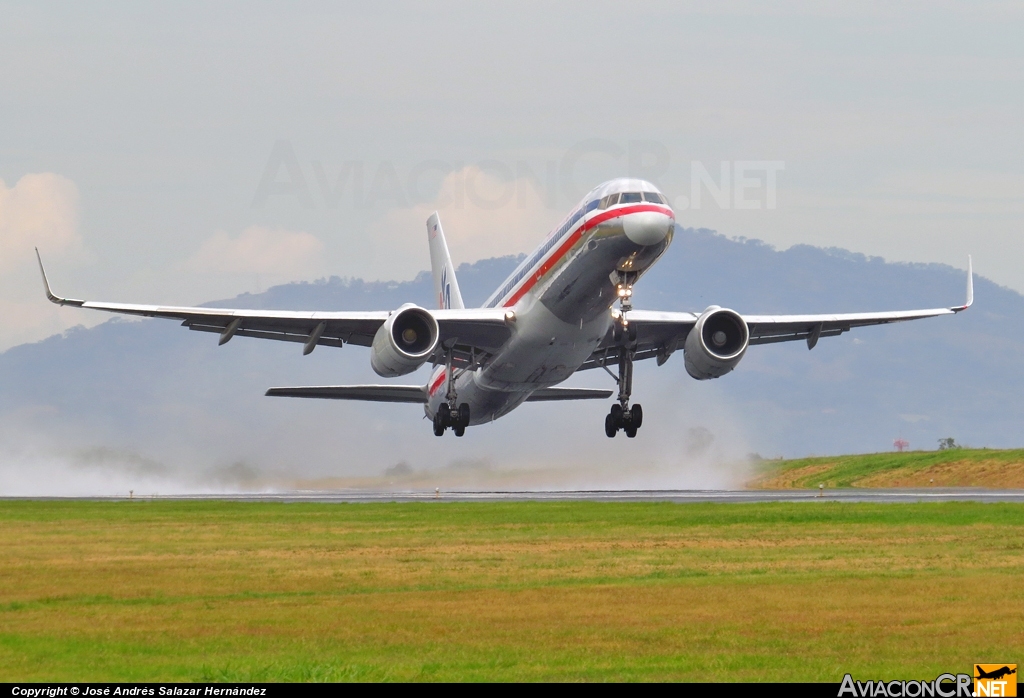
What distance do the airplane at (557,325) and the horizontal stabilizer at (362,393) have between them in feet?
4.41

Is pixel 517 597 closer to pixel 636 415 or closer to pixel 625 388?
pixel 625 388

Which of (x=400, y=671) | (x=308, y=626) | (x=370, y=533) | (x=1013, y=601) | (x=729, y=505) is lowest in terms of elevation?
(x=729, y=505)

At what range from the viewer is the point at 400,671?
15.3 metres

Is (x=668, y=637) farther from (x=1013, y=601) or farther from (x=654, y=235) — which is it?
(x=654, y=235)

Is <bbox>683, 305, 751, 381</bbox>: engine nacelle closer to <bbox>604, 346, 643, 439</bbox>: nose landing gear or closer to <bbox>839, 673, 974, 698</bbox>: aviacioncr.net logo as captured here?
<bbox>604, 346, 643, 439</bbox>: nose landing gear

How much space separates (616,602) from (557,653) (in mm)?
4340

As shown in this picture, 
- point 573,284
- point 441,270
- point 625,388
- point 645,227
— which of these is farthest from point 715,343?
point 441,270

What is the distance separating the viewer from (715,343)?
43.9 m

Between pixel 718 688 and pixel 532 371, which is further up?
pixel 718 688

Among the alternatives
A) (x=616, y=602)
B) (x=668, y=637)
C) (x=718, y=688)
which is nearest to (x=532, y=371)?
(x=616, y=602)

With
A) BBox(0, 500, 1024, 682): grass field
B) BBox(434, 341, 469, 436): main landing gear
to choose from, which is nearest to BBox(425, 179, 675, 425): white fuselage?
BBox(434, 341, 469, 436): main landing gear

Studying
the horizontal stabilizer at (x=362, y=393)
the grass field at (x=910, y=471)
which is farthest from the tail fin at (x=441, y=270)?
the grass field at (x=910, y=471)

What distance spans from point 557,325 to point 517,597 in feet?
65.2

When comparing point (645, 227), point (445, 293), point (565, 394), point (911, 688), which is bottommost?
point (565, 394)
